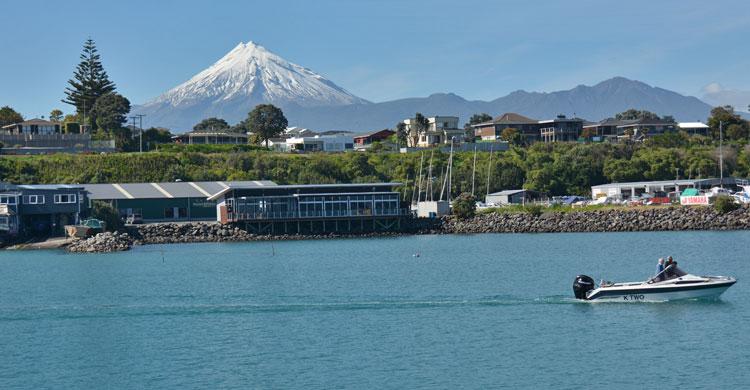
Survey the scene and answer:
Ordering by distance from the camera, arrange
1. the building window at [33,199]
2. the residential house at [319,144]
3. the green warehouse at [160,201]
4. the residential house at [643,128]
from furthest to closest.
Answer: the residential house at [643,128] < the residential house at [319,144] < the green warehouse at [160,201] < the building window at [33,199]

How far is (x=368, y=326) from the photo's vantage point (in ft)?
109

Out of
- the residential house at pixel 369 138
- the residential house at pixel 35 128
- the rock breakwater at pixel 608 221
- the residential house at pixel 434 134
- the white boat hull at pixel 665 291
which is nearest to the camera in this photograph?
the white boat hull at pixel 665 291

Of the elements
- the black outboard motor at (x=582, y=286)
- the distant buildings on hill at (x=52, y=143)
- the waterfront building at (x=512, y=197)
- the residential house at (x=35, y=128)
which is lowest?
the black outboard motor at (x=582, y=286)

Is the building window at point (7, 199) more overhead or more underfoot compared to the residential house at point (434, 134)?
more underfoot

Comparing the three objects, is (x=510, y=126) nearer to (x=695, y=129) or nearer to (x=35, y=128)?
(x=695, y=129)

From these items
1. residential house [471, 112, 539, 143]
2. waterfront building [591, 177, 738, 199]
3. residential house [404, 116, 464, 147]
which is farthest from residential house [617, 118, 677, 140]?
waterfront building [591, 177, 738, 199]

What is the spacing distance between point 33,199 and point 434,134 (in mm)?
64319

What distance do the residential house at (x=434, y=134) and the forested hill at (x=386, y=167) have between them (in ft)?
63.5

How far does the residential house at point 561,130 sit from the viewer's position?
414 ft

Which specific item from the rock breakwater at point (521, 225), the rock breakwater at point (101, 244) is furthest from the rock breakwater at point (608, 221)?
the rock breakwater at point (101, 244)

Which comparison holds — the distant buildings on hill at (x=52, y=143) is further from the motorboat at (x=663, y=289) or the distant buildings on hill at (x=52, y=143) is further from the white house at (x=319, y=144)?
the motorboat at (x=663, y=289)

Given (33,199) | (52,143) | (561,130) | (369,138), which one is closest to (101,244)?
(33,199)

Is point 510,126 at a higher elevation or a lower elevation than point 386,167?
higher

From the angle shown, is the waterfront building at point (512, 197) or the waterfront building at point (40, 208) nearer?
the waterfront building at point (40, 208)
